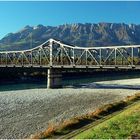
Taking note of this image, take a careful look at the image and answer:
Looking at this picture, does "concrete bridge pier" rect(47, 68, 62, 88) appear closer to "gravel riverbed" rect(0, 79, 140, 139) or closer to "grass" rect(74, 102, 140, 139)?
"gravel riverbed" rect(0, 79, 140, 139)

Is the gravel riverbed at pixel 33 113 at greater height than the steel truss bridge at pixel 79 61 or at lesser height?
lesser

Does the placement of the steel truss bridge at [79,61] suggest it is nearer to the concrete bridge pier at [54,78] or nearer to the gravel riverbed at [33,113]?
the concrete bridge pier at [54,78]

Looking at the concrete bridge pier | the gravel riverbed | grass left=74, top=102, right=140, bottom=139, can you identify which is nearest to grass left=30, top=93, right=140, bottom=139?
grass left=74, top=102, right=140, bottom=139

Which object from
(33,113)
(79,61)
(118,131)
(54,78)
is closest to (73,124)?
(118,131)

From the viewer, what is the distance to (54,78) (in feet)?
322

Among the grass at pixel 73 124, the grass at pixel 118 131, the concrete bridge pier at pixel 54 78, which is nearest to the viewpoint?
the grass at pixel 118 131

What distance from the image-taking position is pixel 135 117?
35844mm

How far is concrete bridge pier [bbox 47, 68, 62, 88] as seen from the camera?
95.5m

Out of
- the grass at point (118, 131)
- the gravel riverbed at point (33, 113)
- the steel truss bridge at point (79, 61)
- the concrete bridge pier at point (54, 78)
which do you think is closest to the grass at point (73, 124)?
the grass at point (118, 131)

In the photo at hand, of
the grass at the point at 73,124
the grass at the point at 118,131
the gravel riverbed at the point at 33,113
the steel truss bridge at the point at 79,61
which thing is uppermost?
the steel truss bridge at the point at 79,61

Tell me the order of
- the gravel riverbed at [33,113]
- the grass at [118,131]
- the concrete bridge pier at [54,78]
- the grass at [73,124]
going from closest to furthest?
the grass at [118,131] < the grass at [73,124] < the gravel riverbed at [33,113] < the concrete bridge pier at [54,78]

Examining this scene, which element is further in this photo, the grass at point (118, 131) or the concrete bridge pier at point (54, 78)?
the concrete bridge pier at point (54, 78)

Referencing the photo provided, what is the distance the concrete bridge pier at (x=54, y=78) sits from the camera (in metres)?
95.5

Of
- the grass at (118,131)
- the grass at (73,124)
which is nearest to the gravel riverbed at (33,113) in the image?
the grass at (73,124)
